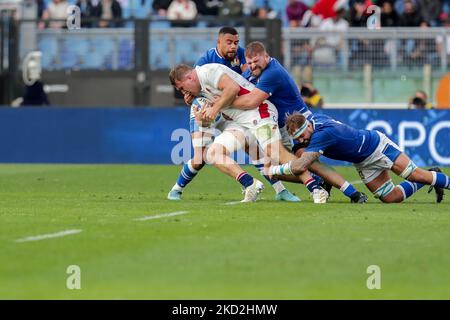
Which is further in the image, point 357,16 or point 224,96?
point 357,16

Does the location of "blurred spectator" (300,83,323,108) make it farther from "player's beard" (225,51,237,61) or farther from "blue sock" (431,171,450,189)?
"blue sock" (431,171,450,189)

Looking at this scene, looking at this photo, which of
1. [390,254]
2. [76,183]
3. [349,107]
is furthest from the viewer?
[349,107]

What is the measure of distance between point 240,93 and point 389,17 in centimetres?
1582

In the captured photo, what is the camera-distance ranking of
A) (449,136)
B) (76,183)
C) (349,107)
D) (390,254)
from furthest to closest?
(349,107) < (449,136) < (76,183) < (390,254)

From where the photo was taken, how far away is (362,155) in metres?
16.0

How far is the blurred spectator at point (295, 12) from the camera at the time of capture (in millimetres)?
32531

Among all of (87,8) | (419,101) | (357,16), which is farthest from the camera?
(87,8)

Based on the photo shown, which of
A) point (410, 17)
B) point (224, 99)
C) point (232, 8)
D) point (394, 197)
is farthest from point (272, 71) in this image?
point (232, 8)

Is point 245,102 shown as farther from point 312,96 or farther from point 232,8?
point 232,8

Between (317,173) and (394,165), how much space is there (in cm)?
96

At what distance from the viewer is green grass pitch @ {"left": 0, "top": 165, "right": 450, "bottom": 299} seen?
909 cm

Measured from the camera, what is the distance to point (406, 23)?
31547 millimetres
